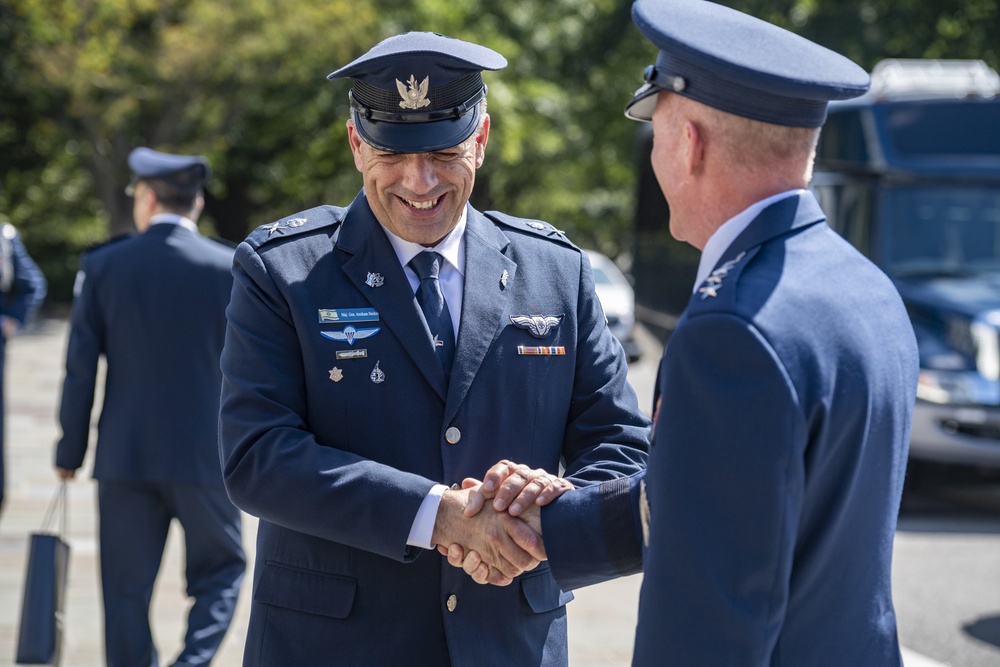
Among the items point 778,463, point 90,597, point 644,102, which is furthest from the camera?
point 90,597

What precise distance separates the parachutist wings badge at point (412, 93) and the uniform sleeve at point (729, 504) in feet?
3.49

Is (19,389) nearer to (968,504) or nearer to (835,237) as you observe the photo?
(968,504)

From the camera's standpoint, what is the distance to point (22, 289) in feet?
23.8

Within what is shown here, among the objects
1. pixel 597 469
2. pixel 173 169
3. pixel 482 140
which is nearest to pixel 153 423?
pixel 173 169

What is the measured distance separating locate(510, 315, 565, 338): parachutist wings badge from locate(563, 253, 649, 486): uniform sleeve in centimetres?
10

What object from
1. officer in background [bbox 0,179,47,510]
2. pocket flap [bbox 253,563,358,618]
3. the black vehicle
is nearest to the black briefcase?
pocket flap [bbox 253,563,358,618]

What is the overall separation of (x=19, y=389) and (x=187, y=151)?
39.3 ft

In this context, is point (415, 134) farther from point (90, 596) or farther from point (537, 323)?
point (90, 596)

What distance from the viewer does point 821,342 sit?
71.4 inches

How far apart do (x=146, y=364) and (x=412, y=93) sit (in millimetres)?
2806

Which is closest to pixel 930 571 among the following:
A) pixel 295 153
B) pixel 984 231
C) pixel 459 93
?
pixel 984 231

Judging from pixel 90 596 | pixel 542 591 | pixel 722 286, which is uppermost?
pixel 722 286

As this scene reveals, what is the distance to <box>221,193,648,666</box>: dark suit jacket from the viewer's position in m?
2.46

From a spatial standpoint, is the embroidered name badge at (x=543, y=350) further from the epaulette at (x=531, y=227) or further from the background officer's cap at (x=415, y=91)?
the background officer's cap at (x=415, y=91)
